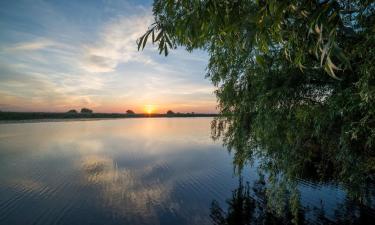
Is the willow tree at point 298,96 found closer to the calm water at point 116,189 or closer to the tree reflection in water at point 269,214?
the tree reflection in water at point 269,214

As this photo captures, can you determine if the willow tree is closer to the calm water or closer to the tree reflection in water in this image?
the tree reflection in water

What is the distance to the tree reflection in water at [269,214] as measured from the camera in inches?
388

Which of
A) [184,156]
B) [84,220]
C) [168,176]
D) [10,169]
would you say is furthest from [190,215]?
[10,169]

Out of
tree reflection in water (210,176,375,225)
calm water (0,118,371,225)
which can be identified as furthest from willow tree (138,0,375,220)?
calm water (0,118,371,225)

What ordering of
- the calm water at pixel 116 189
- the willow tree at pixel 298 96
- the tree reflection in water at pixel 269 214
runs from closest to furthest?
the willow tree at pixel 298 96
the calm water at pixel 116 189
the tree reflection in water at pixel 269 214

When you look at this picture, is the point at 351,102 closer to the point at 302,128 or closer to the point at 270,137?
the point at 302,128

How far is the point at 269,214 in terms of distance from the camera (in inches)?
409

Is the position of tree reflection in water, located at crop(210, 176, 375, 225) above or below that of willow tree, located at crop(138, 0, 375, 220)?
below

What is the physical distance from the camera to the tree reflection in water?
9.85 metres

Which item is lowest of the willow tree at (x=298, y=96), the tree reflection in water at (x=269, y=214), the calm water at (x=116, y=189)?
the tree reflection in water at (x=269, y=214)

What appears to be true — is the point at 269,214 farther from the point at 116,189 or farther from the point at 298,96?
the point at 116,189

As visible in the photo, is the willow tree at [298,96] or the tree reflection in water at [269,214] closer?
the willow tree at [298,96]

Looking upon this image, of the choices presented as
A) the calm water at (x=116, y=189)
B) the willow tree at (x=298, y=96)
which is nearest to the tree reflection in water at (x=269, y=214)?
the calm water at (x=116, y=189)

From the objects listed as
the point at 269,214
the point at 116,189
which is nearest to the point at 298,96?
the point at 269,214
